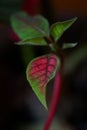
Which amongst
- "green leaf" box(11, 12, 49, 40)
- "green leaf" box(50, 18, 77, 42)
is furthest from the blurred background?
"green leaf" box(50, 18, 77, 42)

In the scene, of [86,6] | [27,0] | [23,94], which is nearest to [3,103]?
[23,94]

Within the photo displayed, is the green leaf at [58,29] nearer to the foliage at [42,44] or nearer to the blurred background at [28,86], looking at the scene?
the foliage at [42,44]

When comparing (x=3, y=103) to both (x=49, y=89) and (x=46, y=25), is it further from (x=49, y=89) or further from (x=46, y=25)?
(x=46, y=25)

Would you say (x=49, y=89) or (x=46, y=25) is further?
(x=49, y=89)

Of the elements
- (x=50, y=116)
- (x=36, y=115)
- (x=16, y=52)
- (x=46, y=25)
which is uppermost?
(x=46, y=25)

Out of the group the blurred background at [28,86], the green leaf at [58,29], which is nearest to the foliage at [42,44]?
the green leaf at [58,29]

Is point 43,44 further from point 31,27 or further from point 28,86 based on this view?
point 28,86

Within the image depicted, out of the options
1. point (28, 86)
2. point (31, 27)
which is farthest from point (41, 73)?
point (28, 86)
